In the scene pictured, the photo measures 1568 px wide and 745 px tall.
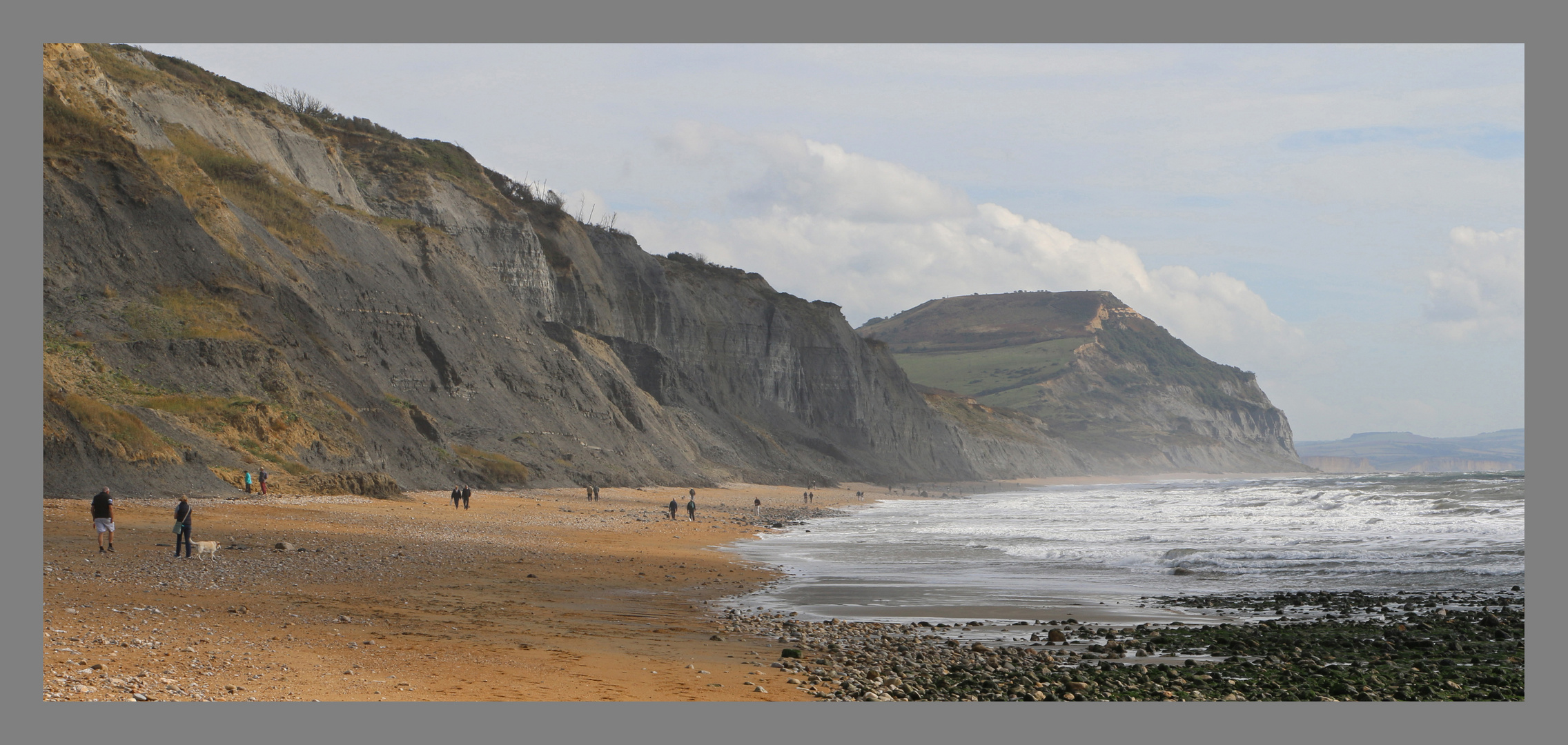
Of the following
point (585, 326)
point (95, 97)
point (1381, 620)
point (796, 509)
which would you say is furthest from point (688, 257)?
point (1381, 620)

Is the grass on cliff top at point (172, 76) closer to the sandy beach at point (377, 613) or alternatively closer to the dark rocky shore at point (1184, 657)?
the sandy beach at point (377, 613)

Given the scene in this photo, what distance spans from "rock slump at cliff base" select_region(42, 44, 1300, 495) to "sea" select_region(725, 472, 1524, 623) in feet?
47.7

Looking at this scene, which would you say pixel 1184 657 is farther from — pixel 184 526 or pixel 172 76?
pixel 172 76

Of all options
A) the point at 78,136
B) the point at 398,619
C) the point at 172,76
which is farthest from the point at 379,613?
the point at 172,76

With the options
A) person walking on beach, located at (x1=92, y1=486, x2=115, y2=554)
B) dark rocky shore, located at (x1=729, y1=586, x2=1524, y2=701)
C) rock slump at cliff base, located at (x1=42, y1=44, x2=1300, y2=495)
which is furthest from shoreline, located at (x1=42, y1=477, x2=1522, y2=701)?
rock slump at cliff base, located at (x1=42, y1=44, x2=1300, y2=495)

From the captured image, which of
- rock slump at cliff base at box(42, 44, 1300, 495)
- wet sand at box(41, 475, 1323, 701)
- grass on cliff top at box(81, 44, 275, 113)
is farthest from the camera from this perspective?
grass on cliff top at box(81, 44, 275, 113)

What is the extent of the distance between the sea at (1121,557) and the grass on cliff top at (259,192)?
25.9 meters

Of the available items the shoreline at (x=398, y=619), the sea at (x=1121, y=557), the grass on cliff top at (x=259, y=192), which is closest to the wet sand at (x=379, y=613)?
the shoreline at (x=398, y=619)

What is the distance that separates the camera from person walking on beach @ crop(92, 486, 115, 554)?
15.4 metres

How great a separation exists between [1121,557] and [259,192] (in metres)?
39.3

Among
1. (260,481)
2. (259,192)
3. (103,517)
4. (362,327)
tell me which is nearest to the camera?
(103,517)

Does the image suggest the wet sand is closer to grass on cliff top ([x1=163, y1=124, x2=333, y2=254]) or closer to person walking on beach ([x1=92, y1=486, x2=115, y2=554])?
person walking on beach ([x1=92, y1=486, x2=115, y2=554])

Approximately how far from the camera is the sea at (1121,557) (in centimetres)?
1611

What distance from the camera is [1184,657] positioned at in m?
11.0
